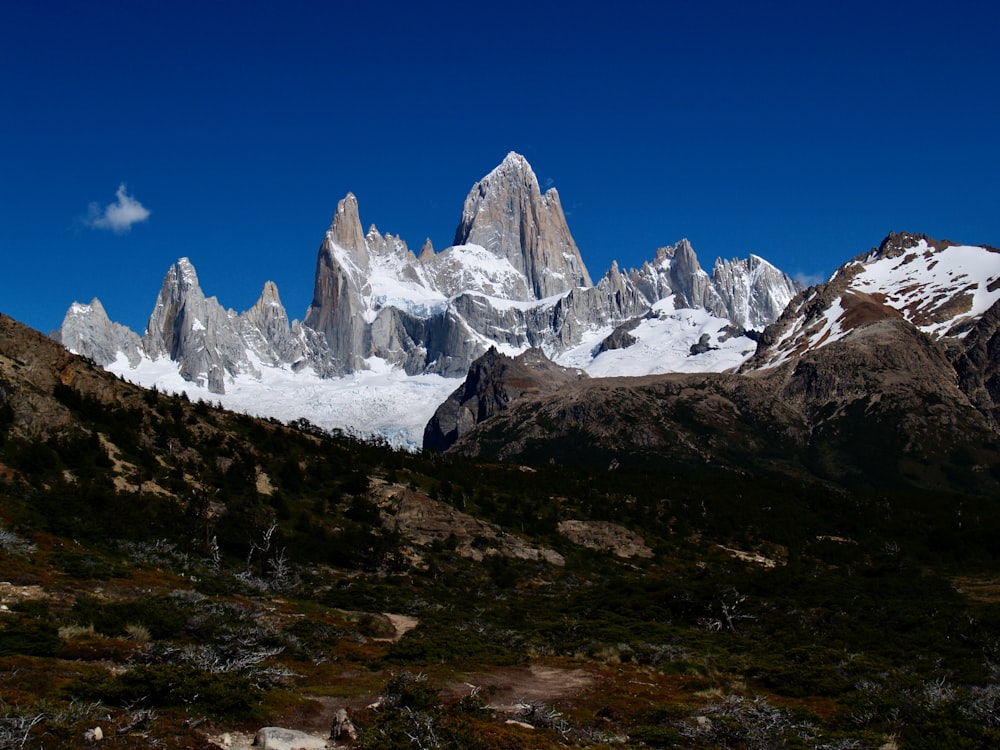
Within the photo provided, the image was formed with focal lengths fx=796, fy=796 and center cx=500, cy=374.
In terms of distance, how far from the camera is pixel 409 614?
47469mm

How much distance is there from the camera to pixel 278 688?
2266 centimetres

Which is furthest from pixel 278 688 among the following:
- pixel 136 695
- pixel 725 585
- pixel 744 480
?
pixel 744 480

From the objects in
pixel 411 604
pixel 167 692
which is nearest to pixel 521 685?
pixel 167 692

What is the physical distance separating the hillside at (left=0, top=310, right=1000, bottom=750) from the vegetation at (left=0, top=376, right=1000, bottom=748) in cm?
16

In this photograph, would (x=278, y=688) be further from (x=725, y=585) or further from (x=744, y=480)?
(x=744, y=480)

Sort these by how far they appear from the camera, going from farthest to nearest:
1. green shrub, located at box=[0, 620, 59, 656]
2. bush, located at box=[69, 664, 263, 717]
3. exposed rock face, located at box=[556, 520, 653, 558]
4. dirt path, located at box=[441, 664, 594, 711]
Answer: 1. exposed rock face, located at box=[556, 520, 653, 558]
2. dirt path, located at box=[441, 664, 594, 711]
3. green shrub, located at box=[0, 620, 59, 656]
4. bush, located at box=[69, 664, 263, 717]

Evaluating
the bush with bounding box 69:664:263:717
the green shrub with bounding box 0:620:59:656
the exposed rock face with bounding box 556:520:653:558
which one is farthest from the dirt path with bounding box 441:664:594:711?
the exposed rock face with bounding box 556:520:653:558

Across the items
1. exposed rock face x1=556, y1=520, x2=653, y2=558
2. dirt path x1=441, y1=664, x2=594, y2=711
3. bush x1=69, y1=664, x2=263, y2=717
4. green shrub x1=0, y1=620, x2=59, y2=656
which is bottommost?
dirt path x1=441, y1=664, x2=594, y2=711

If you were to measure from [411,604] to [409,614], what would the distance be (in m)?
2.35

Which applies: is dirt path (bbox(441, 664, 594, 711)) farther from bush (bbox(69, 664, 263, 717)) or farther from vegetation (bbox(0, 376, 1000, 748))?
bush (bbox(69, 664, 263, 717))

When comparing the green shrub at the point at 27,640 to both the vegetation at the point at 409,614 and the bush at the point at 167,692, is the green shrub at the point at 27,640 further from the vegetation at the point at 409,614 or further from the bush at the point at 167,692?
the bush at the point at 167,692

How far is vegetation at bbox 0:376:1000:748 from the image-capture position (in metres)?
20.5

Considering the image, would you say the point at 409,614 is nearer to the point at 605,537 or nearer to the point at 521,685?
the point at 521,685

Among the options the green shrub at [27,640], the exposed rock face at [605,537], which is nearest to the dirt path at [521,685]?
the green shrub at [27,640]
